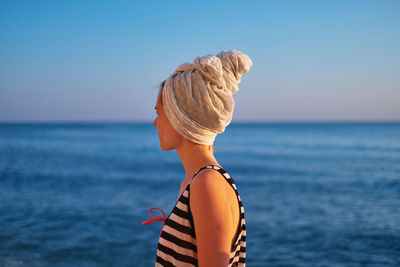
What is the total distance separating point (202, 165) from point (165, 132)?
251mm

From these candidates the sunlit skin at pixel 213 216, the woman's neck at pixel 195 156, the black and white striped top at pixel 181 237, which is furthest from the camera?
the woman's neck at pixel 195 156

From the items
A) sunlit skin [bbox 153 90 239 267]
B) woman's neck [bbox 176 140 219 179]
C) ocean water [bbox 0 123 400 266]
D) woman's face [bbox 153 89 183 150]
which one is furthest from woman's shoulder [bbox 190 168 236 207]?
ocean water [bbox 0 123 400 266]

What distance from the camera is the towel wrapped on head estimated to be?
1.56 meters

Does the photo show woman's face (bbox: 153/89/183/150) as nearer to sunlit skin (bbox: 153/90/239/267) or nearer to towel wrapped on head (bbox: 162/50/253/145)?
towel wrapped on head (bbox: 162/50/253/145)

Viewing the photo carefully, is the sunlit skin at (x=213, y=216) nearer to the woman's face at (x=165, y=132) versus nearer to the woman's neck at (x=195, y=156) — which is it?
the woman's neck at (x=195, y=156)

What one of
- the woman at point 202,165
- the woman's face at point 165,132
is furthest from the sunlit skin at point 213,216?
the woman's face at point 165,132

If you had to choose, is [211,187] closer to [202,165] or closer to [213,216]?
[213,216]

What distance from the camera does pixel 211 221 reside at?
4.48ft

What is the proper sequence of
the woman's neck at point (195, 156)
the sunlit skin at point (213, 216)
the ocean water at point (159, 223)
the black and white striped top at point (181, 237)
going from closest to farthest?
the sunlit skin at point (213, 216), the black and white striped top at point (181, 237), the woman's neck at point (195, 156), the ocean water at point (159, 223)

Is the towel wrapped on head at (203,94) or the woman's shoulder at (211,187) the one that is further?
the towel wrapped on head at (203,94)

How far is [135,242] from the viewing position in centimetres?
749

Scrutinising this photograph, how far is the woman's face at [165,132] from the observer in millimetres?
1701

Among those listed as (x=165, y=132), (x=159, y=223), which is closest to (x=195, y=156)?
(x=165, y=132)

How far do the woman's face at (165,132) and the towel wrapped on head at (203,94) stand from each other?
0.05 meters
